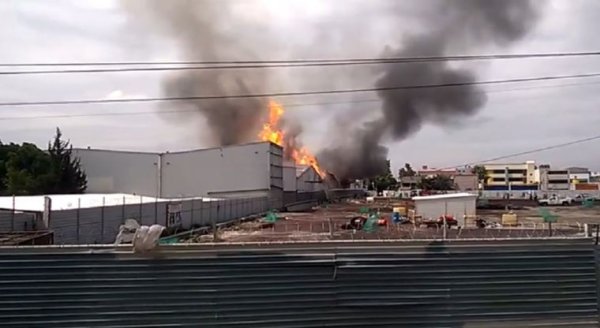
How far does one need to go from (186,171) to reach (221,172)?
364 centimetres

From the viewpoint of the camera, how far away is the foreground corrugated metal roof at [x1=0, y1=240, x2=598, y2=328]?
5672mm

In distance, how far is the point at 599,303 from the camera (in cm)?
655

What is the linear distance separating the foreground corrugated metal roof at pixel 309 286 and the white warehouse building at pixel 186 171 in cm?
4977

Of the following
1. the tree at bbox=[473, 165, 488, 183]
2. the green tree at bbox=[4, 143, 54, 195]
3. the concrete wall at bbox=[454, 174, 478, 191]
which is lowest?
the green tree at bbox=[4, 143, 54, 195]

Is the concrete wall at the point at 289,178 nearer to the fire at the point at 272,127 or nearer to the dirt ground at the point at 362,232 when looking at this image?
the fire at the point at 272,127

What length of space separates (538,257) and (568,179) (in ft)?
503

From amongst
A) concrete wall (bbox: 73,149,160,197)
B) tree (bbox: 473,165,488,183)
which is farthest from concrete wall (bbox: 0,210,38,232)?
tree (bbox: 473,165,488,183)

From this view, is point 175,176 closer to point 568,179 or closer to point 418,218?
point 418,218

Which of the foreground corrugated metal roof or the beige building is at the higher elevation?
the beige building

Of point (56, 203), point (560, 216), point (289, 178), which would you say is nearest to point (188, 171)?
point (289, 178)

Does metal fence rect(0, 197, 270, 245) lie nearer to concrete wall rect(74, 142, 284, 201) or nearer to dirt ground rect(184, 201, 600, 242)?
dirt ground rect(184, 201, 600, 242)

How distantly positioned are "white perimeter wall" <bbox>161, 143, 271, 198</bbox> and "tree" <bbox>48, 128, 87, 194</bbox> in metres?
8.75

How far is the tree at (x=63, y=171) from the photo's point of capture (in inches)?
1886

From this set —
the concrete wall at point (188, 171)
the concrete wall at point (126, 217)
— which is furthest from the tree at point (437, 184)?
the concrete wall at point (126, 217)
